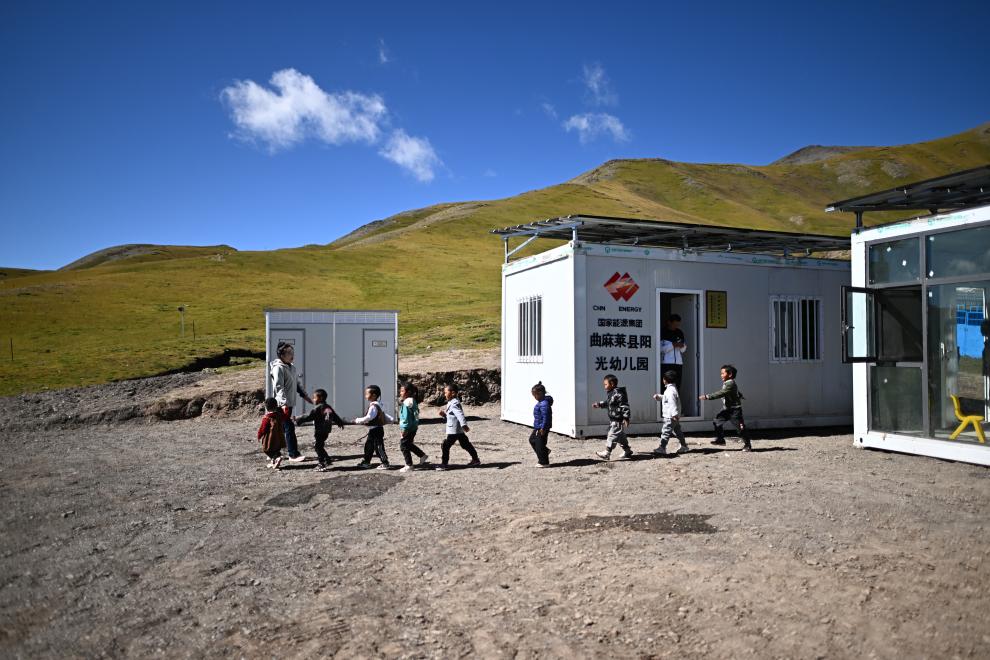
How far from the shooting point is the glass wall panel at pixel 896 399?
31.0 ft

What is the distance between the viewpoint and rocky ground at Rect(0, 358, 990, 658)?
387cm

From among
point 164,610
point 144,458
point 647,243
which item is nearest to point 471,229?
point 647,243

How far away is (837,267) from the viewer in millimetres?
13445

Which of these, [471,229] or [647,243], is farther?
[471,229]

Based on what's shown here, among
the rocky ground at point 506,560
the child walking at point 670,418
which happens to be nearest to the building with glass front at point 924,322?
the rocky ground at point 506,560

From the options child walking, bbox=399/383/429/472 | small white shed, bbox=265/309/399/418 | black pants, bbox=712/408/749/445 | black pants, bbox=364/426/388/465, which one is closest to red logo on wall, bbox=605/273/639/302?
black pants, bbox=712/408/749/445

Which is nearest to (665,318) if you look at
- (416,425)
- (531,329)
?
(531,329)

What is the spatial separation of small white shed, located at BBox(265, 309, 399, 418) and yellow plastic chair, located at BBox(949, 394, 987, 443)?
9642mm

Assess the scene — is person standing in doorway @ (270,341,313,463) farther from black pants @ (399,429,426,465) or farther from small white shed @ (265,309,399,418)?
small white shed @ (265,309,399,418)

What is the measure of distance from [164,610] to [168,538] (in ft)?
5.88

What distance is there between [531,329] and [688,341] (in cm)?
288

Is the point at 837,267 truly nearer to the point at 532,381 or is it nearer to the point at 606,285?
Result: the point at 606,285

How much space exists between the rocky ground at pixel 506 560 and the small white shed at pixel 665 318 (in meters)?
2.74

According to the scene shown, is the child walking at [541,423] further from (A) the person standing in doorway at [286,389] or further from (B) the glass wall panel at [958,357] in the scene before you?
(B) the glass wall panel at [958,357]
